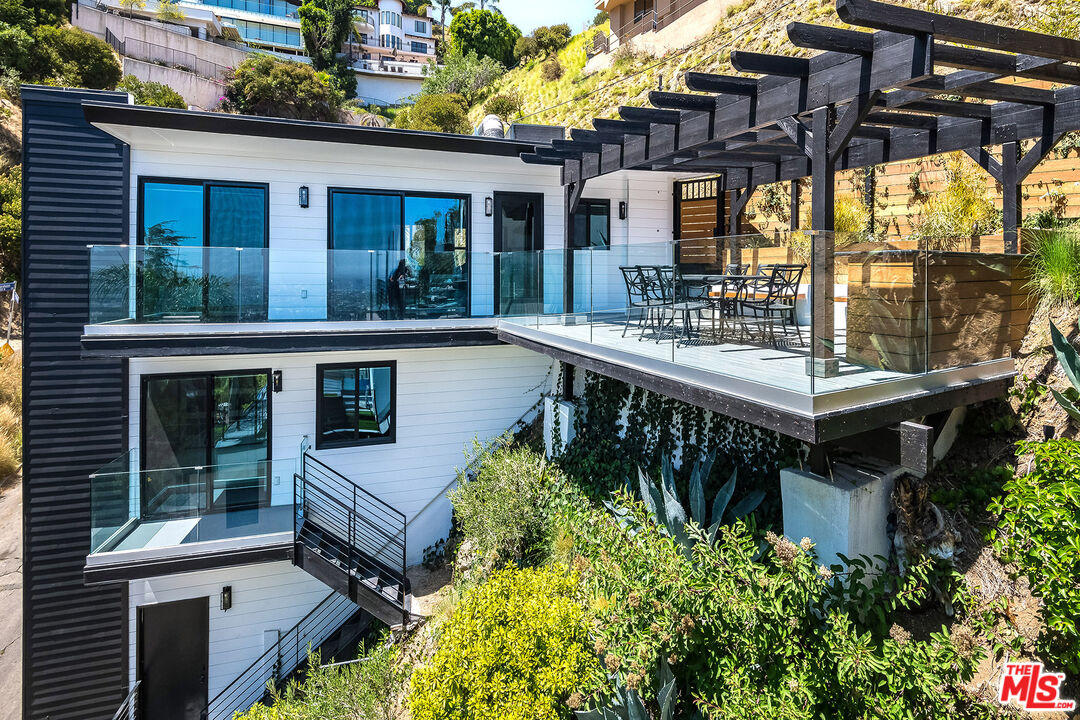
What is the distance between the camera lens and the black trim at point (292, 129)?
724 centimetres

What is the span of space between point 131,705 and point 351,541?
12.2 ft

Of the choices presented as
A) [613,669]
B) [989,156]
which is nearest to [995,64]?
[989,156]

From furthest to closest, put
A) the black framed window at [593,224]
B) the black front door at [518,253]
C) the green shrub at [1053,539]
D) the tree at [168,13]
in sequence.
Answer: the tree at [168,13] < the black framed window at [593,224] < the black front door at [518,253] < the green shrub at [1053,539]

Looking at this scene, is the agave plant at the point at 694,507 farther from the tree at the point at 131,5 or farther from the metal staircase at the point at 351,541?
the tree at the point at 131,5

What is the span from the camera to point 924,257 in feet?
14.1

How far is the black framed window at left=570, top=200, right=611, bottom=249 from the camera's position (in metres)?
10.6

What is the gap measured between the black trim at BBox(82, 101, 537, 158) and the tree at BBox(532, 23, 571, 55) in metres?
29.8

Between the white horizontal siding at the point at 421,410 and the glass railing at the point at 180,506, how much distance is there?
3.61ft

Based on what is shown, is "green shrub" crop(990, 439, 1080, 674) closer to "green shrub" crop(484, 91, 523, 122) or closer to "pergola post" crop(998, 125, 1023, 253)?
"pergola post" crop(998, 125, 1023, 253)

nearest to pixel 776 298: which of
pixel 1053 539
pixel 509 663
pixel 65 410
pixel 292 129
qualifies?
pixel 1053 539

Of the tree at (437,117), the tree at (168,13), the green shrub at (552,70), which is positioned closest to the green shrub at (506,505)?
the tree at (437,117)

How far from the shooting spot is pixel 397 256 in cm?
813

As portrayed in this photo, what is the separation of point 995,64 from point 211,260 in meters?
8.23

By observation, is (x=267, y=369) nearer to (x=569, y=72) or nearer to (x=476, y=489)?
(x=476, y=489)
